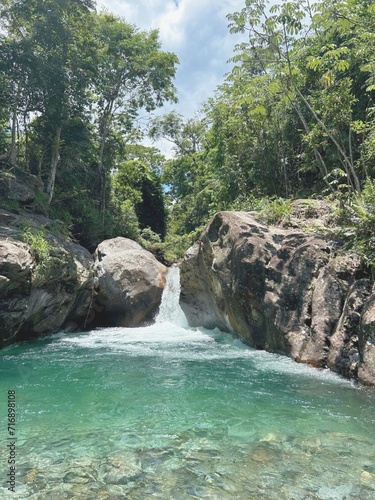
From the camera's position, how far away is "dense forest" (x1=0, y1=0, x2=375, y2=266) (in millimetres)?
10859

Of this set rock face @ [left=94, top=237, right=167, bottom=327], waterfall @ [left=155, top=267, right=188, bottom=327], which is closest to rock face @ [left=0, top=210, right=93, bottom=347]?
rock face @ [left=94, top=237, right=167, bottom=327]

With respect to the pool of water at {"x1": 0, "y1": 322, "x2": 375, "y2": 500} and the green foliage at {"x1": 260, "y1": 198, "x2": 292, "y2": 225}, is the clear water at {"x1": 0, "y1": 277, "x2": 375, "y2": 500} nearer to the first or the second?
the pool of water at {"x1": 0, "y1": 322, "x2": 375, "y2": 500}

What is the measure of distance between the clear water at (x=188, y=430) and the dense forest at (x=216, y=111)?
3917mm

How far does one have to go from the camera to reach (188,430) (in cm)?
477

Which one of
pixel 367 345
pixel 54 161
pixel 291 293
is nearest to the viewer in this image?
pixel 367 345

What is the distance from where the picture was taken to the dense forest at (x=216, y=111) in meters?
10.9

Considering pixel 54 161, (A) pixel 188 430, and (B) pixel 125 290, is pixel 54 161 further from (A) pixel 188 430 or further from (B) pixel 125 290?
(A) pixel 188 430

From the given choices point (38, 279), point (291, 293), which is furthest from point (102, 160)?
point (291, 293)

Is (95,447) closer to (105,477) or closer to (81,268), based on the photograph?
(105,477)

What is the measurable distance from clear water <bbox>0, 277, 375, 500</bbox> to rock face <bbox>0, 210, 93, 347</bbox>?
2419 millimetres

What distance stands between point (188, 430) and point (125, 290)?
36.2 feet

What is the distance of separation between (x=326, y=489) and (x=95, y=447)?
253cm

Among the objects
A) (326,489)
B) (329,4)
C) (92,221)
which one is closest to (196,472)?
(326,489)

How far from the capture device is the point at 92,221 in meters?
18.9
